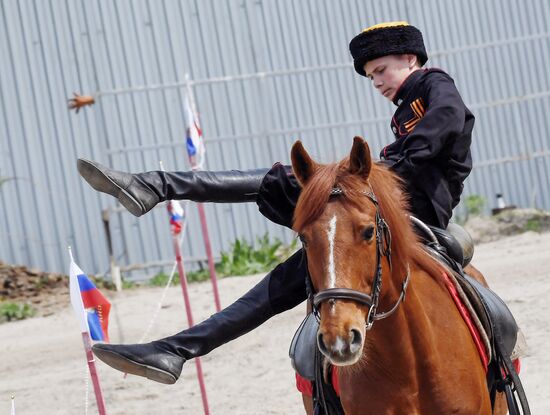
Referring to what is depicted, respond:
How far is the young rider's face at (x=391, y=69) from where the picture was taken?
5203 millimetres

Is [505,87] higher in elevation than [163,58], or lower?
lower

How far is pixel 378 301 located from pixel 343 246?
1.17 ft

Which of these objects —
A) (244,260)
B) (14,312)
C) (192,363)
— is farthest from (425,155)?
(244,260)

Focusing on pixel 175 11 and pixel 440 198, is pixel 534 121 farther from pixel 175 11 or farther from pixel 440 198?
pixel 440 198

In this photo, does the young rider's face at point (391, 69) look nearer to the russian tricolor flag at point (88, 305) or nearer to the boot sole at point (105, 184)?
the boot sole at point (105, 184)

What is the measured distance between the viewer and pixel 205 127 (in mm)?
14328

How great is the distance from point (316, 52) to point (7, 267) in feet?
16.3

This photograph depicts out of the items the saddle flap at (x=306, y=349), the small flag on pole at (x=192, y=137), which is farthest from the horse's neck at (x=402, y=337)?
the small flag on pole at (x=192, y=137)

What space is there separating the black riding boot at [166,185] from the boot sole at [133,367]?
646 millimetres

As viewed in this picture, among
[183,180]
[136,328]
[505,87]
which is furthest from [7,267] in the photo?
[183,180]

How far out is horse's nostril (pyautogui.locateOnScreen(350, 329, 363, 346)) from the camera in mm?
3676

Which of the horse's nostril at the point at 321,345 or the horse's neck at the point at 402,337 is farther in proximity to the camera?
the horse's neck at the point at 402,337

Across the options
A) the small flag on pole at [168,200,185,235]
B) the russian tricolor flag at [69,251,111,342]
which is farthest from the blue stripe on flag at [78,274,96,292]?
the small flag on pole at [168,200,185,235]

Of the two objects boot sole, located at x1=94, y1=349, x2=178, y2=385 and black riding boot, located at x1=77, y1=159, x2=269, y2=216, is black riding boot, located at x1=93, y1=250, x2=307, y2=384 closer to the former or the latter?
boot sole, located at x1=94, y1=349, x2=178, y2=385
